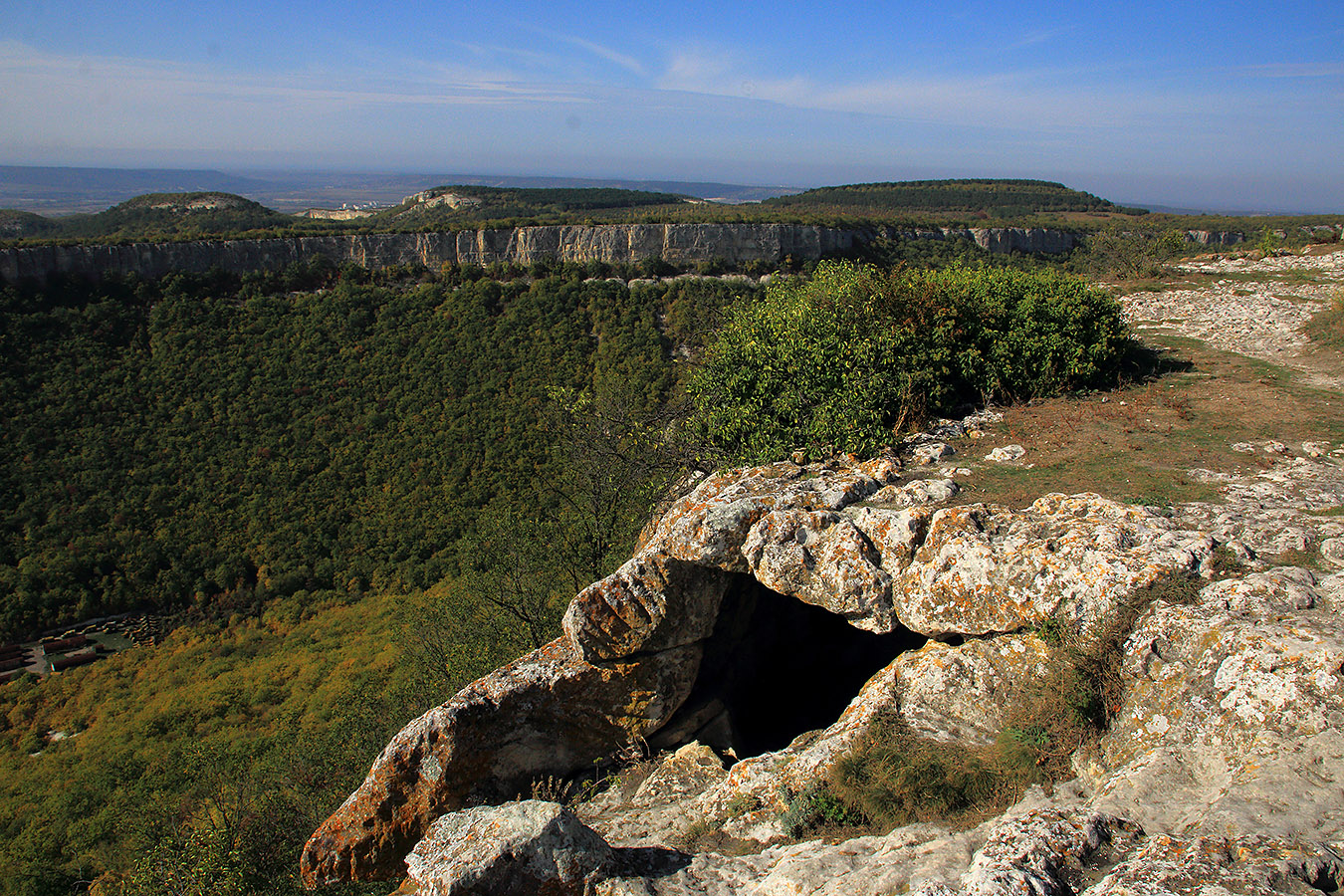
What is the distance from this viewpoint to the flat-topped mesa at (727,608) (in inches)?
295

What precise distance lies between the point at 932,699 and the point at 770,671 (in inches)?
199

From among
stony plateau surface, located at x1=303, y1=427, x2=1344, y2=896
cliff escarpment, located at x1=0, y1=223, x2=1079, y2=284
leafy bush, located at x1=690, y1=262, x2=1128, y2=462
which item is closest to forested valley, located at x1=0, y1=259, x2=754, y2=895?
cliff escarpment, located at x1=0, y1=223, x2=1079, y2=284

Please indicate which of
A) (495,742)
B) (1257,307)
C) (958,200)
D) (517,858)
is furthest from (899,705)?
(958,200)

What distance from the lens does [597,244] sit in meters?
48.2

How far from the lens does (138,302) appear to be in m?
37.5

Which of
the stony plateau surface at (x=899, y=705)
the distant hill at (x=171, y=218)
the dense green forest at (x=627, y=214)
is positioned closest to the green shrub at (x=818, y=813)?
the stony plateau surface at (x=899, y=705)

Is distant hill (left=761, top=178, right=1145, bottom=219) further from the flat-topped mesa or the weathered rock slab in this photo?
the weathered rock slab

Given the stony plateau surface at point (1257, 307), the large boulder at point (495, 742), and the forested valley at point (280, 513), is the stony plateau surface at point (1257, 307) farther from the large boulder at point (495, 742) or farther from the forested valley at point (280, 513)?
the large boulder at point (495, 742)

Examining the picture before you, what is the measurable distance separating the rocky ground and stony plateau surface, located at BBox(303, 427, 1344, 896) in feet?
0.09

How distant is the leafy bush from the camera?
11703 millimetres

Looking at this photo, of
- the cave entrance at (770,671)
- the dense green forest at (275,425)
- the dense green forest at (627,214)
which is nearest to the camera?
the cave entrance at (770,671)

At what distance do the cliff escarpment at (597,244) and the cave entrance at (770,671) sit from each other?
40.0 meters

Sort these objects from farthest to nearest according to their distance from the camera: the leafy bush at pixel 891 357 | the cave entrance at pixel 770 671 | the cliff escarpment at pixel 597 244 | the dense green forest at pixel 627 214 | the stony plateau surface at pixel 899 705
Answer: the dense green forest at pixel 627 214
the cliff escarpment at pixel 597 244
the leafy bush at pixel 891 357
the cave entrance at pixel 770 671
the stony plateau surface at pixel 899 705

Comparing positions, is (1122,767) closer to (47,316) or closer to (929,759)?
(929,759)
